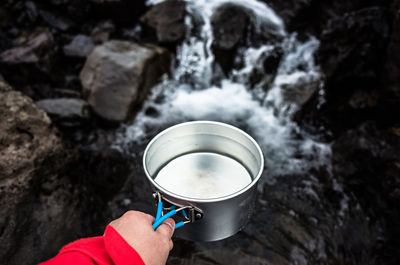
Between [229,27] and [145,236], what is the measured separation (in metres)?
Result: 3.00

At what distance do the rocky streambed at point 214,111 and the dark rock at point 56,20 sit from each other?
0.02m

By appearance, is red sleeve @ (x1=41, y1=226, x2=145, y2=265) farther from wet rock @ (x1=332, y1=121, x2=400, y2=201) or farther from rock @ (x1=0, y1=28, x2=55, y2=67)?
rock @ (x1=0, y1=28, x2=55, y2=67)

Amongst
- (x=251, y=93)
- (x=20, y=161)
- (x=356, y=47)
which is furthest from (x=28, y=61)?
(x=356, y=47)

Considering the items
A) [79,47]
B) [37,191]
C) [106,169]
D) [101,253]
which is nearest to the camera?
[101,253]

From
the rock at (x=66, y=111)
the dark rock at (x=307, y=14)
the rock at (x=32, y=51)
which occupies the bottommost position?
the rock at (x=66, y=111)

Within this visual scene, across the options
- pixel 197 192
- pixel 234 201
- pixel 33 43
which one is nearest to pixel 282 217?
pixel 197 192

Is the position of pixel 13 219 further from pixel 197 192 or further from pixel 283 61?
pixel 283 61

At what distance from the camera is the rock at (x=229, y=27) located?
11.3 ft

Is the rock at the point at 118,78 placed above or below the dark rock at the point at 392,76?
below

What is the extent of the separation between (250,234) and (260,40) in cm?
244

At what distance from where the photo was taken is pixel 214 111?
3.23 metres

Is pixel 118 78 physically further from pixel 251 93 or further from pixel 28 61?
pixel 251 93

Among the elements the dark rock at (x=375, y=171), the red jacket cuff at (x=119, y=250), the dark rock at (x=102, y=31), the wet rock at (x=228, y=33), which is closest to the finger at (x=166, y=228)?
the red jacket cuff at (x=119, y=250)

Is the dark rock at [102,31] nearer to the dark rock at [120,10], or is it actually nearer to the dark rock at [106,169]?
the dark rock at [120,10]
